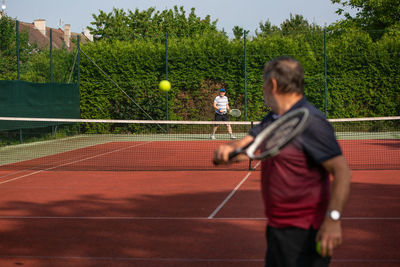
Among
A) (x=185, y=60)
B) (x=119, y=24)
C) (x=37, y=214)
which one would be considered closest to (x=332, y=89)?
(x=185, y=60)

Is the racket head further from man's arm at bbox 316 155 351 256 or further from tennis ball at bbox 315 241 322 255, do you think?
tennis ball at bbox 315 241 322 255

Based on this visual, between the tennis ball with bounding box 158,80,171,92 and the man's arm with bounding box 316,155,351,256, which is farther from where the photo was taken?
the tennis ball with bounding box 158,80,171,92

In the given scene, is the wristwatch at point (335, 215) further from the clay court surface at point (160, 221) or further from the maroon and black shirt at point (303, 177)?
the clay court surface at point (160, 221)

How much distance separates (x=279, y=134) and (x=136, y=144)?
14.1 metres

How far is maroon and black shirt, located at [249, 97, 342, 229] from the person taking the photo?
2.28 meters

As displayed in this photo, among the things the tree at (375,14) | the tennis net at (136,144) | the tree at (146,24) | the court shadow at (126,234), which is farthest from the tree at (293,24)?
the court shadow at (126,234)

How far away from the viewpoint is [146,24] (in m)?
39.8

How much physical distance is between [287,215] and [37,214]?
498 centimetres

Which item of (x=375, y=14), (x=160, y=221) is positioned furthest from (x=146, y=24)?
(x=160, y=221)

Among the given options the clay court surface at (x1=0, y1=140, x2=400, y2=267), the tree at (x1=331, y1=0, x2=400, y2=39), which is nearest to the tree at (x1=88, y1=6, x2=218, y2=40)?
the tree at (x1=331, y1=0, x2=400, y2=39)

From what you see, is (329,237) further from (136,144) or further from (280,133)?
(136,144)

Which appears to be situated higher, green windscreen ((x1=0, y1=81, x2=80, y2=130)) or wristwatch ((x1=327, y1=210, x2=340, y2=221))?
green windscreen ((x1=0, y1=81, x2=80, y2=130))

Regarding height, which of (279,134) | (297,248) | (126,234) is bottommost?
(126,234)

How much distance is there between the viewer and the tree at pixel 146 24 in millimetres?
37812
